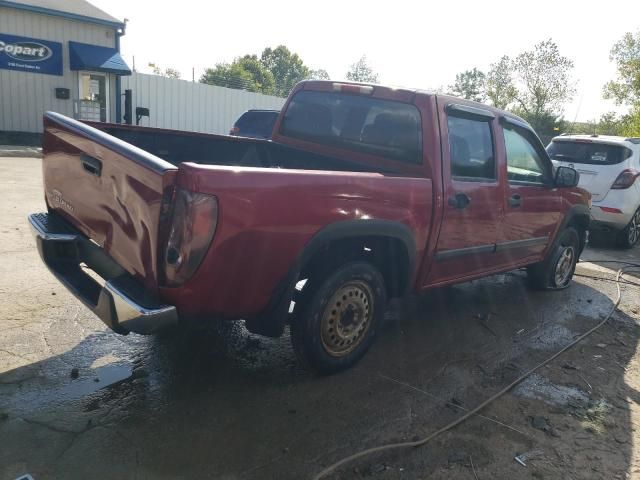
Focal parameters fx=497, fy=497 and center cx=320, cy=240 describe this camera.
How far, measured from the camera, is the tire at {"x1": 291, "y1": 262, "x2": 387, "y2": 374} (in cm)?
306

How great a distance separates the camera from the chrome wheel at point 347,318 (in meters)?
3.19

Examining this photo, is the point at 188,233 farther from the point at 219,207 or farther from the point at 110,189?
the point at 110,189

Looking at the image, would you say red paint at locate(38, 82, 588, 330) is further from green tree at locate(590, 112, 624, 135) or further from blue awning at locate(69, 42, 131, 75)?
green tree at locate(590, 112, 624, 135)

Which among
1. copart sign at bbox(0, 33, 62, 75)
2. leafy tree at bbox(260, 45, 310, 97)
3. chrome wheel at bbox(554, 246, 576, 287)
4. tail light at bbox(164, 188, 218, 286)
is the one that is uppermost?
leafy tree at bbox(260, 45, 310, 97)

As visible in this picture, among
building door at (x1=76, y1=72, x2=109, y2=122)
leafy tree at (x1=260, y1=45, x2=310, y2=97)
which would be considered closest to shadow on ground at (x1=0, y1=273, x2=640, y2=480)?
building door at (x1=76, y1=72, x2=109, y2=122)

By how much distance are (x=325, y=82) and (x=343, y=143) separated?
0.65 meters

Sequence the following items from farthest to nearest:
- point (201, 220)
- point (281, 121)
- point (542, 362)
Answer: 1. point (281, 121)
2. point (542, 362)
3. point (201, 220)

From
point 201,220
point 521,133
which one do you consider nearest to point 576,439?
point 201,220

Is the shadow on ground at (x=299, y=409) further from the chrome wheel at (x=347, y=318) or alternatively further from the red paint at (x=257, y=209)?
the red paint at (x=257, y=209)

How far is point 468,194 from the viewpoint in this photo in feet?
12.5

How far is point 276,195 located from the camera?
2.50m

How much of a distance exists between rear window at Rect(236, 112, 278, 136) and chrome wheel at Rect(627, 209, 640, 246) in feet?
24.1

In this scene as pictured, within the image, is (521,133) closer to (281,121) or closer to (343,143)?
(343,143)

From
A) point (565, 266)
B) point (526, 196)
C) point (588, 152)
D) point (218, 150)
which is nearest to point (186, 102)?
point (588, 152)
